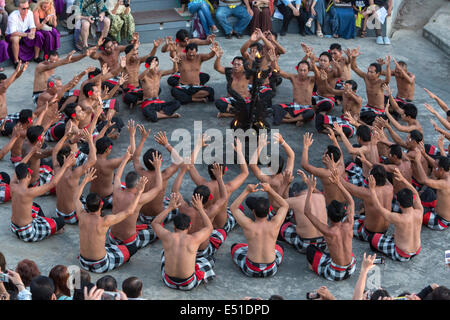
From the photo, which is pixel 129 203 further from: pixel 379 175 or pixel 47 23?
pixel 47 23

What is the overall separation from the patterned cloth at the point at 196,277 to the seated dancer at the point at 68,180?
4.65 feet

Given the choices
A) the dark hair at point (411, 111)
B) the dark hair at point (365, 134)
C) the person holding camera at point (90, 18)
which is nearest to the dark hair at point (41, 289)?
the dark hair at point (365, 134)

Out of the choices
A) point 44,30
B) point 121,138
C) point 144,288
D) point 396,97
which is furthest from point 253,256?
point 44,30

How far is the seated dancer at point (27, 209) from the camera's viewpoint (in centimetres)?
750

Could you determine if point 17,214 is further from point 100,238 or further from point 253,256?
point 253,256

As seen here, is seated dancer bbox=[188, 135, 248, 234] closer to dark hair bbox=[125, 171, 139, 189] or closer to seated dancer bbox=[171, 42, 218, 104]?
dark hair bbox=[125, 171, 139, 189]

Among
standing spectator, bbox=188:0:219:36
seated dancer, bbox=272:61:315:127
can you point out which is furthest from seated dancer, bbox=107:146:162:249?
standing spectator, bbox=188:0:219:36

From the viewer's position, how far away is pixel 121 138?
10211 mm

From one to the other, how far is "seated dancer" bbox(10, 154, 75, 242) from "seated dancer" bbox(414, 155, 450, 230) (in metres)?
4.11

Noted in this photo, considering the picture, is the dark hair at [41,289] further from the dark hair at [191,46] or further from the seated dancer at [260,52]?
the dark hair at [191,46]

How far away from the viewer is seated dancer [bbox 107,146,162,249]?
7.46 m

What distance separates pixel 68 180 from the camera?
796 centimetres

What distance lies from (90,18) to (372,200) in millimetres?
7506

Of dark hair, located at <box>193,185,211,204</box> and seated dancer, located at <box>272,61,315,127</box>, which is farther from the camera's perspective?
seated dancer, located at <box>272,61,315,127</box>
